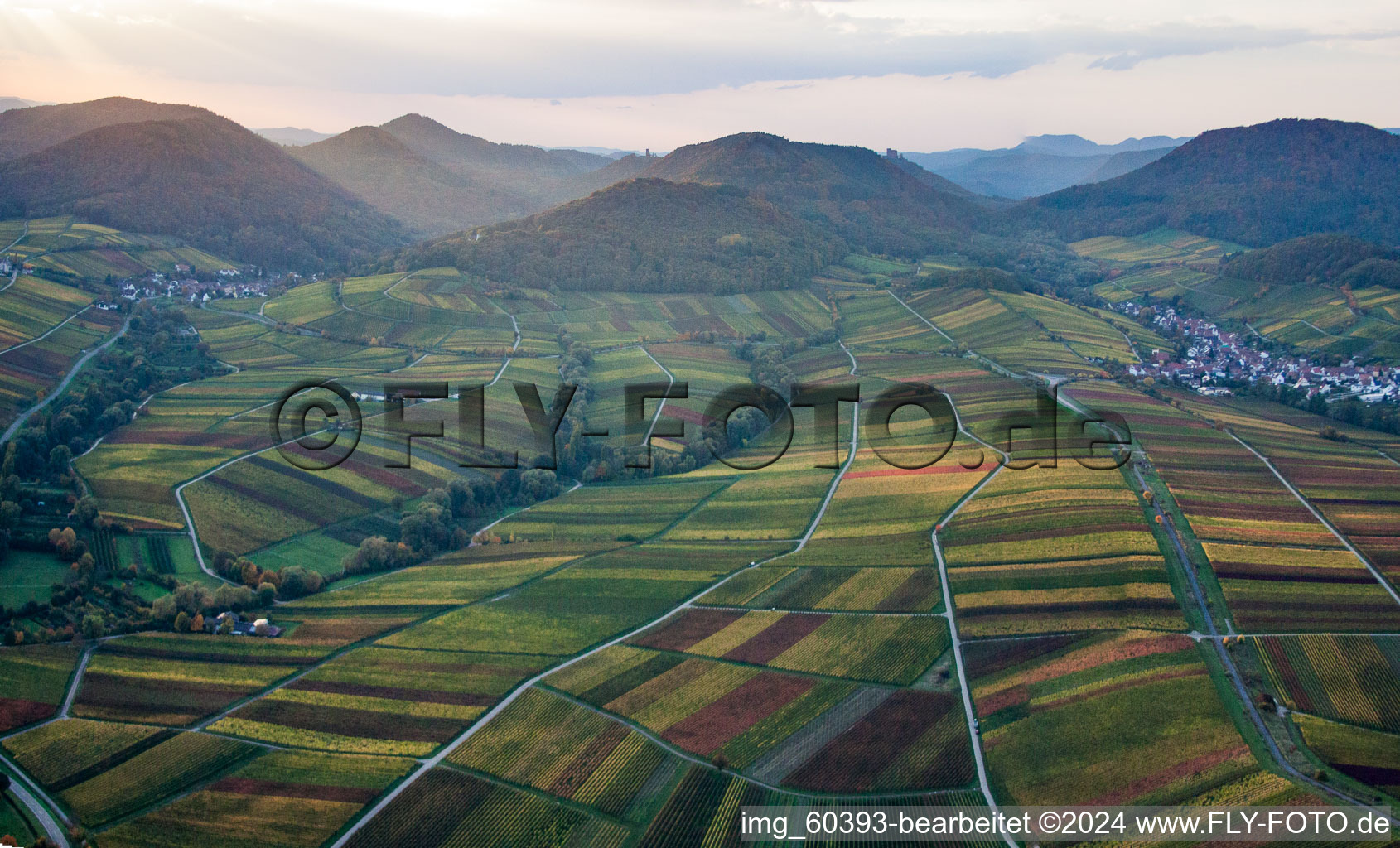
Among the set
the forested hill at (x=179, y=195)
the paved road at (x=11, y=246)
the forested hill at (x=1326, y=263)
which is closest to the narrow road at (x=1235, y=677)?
the forested hill at (x=1326, y=263)

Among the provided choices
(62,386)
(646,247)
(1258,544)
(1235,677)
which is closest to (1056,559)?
(1258,544)

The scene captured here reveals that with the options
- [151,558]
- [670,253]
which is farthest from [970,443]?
[670,253]

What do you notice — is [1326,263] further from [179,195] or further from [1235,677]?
[179,195]

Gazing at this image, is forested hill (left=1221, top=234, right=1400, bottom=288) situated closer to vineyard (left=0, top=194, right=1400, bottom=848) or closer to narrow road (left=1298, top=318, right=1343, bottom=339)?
narrow road (left=1298, top=318, right=1343, bottom=339)

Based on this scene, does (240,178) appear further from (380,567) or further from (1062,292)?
(1062,292)

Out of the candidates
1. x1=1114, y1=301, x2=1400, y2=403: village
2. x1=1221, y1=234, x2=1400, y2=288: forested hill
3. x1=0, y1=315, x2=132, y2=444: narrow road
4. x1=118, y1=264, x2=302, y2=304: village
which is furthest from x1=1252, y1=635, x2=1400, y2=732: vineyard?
x1=118, y1=264, x2=302, y2=304: village
